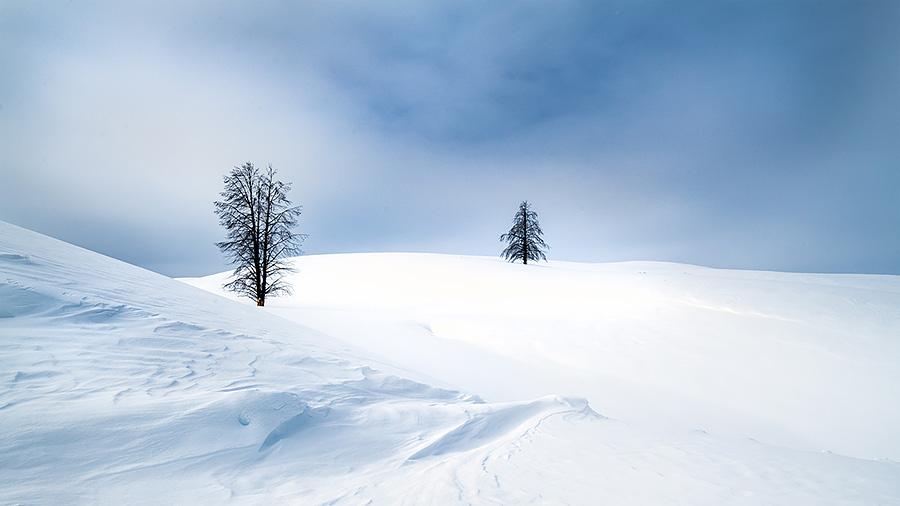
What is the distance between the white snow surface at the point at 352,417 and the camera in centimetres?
162

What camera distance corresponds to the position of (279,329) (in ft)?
14.0

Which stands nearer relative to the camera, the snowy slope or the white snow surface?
the white snow surface

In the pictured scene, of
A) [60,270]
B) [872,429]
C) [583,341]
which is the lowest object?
[872,429]

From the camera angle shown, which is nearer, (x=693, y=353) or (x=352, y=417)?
(x=352, y=417)

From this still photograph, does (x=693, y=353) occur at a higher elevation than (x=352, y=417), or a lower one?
lower

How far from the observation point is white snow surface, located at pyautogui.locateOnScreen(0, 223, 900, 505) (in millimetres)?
1624

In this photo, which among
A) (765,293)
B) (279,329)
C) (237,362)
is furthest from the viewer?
(765,293)

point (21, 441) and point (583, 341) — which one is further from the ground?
point (21, 441)

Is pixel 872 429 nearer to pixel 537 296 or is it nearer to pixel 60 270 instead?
pixel 537 296

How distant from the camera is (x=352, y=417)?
2455 millimetres

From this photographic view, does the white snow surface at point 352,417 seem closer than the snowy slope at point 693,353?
Yes

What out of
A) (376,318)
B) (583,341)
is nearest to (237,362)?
(376,318)

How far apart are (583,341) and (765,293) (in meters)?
6.67

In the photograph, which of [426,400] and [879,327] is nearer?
[426,400]
